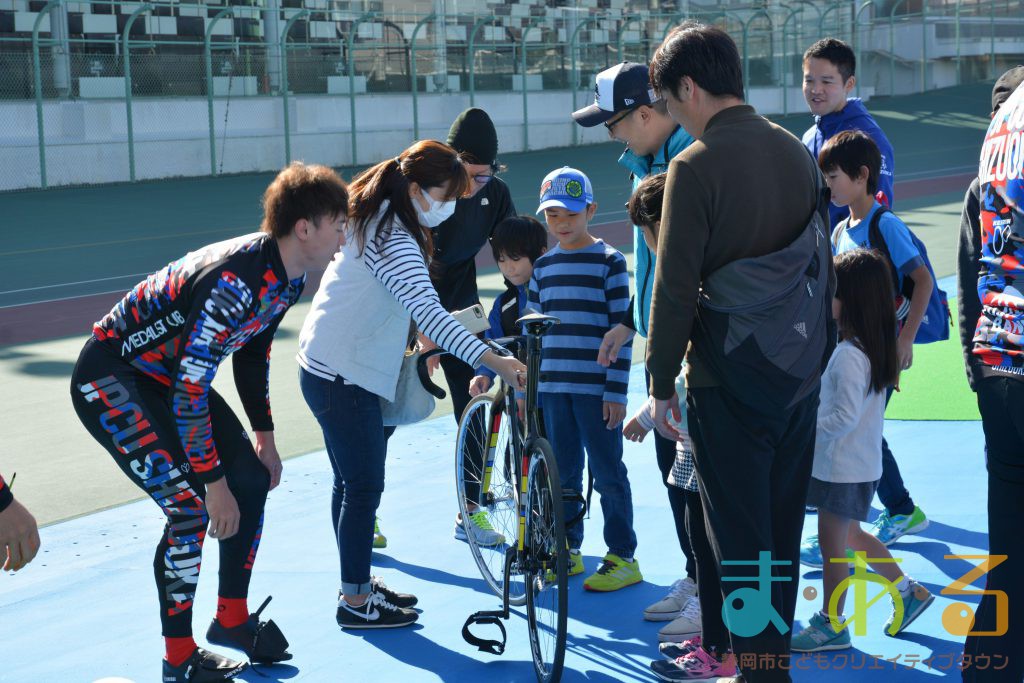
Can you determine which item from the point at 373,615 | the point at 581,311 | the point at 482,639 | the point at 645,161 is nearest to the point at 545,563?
the point at 482,639

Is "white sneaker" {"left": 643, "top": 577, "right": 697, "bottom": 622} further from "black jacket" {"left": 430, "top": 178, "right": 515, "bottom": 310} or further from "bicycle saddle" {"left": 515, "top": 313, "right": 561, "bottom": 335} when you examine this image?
"black jacket" {"left": 430, "top": 178, "right": 515, "bottom": 310}

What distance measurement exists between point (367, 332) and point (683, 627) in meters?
1.65

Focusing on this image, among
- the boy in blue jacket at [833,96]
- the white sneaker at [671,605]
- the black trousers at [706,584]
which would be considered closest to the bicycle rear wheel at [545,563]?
the black trousers at [706,584]

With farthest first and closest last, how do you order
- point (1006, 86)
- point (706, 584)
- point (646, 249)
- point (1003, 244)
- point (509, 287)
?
point (509, 287), point (646, 249), point (706, 584), point (1006, 86), point (1003, 244)

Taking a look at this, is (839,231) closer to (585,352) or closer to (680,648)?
(585,352)

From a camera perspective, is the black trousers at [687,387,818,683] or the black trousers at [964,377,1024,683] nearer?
the black trousers at [964,377,1024,683]

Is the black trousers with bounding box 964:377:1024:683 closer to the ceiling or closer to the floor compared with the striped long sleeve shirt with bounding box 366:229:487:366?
closer to the floor

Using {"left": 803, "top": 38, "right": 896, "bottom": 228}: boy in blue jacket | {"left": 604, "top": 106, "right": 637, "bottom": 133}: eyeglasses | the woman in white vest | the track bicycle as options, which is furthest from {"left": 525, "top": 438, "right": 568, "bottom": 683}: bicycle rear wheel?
{"left": 803, "top": 38, "right": 896, "bottom": 228}: boy in blue jacket

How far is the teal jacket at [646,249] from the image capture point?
4.48m

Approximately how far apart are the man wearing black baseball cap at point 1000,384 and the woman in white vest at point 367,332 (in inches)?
79.5

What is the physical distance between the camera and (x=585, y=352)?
500 centimetres

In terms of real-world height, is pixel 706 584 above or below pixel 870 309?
below

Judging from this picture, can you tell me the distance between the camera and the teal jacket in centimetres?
448

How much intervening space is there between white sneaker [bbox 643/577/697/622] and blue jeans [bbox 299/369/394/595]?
1.13 m
